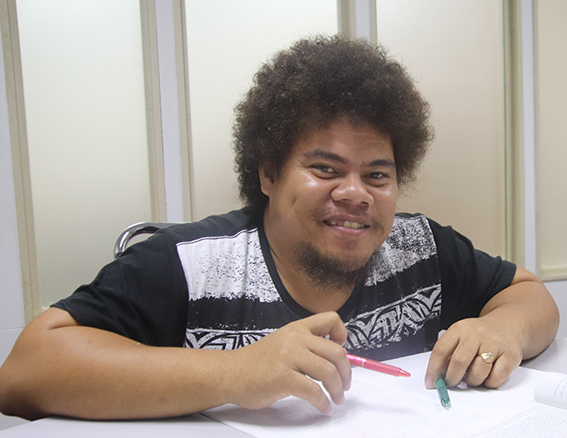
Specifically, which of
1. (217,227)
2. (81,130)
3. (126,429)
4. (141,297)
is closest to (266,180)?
(217,227)

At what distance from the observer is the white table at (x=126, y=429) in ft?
2.07

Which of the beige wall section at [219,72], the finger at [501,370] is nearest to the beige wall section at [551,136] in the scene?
the beige wall section at [219,72]

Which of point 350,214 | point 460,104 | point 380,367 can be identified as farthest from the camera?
point 460,104

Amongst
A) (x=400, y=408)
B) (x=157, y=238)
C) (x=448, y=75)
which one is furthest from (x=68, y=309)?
(x=448, y=75)

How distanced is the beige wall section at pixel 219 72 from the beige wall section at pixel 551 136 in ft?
5.79

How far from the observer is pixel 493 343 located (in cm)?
84

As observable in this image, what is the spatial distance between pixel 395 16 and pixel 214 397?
8.30 feet

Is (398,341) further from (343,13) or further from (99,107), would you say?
(343,13)

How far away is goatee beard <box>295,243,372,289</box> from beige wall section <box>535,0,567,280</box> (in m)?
2.43

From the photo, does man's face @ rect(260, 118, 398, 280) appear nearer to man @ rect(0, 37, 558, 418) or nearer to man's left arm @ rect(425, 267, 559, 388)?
man @ rect(0, 37, 558, 418)

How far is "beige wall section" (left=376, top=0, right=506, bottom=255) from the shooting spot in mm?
2758

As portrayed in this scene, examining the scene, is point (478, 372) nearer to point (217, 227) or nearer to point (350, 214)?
point (350, 214)

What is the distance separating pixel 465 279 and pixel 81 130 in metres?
1.58

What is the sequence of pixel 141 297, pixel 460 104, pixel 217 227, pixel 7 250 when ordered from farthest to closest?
pixel 460 104
pixel 7 250
pixel 217 227
pixel 141 297
